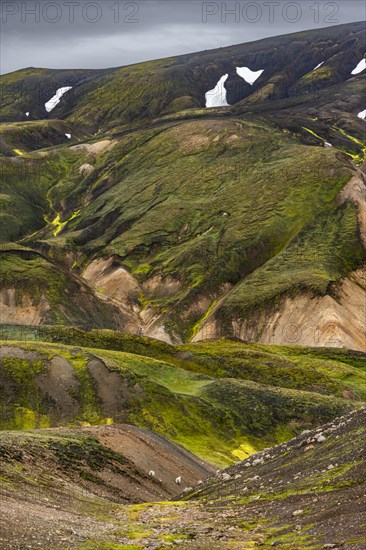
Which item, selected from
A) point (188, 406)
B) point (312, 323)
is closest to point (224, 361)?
point (188, 406)

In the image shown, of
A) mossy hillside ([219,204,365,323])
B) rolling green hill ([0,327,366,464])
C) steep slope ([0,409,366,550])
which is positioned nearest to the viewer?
steep slope ([0,409,366,550])

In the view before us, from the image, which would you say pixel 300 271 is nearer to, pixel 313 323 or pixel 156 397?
pixel 313 323

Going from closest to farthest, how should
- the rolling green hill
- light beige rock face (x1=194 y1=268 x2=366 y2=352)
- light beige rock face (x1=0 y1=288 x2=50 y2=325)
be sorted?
the rolling green hill
light beige rock face (x1=194 y1=268 x2=366 y2=352)
light beige rock face (x1=0 y1=288 x2=50 y2=325)

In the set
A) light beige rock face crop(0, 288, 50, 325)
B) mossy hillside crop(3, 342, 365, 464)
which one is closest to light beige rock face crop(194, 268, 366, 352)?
light beige rock face crop(0, 288, 50, 325)

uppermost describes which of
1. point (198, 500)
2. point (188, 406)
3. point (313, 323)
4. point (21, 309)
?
point (198, 500)

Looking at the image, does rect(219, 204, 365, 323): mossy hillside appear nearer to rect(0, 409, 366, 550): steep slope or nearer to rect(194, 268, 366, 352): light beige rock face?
rect(194, 268, 366, 352): light beige rock face

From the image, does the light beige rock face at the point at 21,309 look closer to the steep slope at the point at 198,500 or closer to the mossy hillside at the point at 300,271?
the mossy hillside at the point at 300,271

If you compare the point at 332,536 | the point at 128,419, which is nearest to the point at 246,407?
the point at 128,419

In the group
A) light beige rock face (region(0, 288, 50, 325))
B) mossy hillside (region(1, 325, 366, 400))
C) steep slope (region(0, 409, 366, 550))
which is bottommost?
light beige rock face (region(0, 288, 50, 325))
